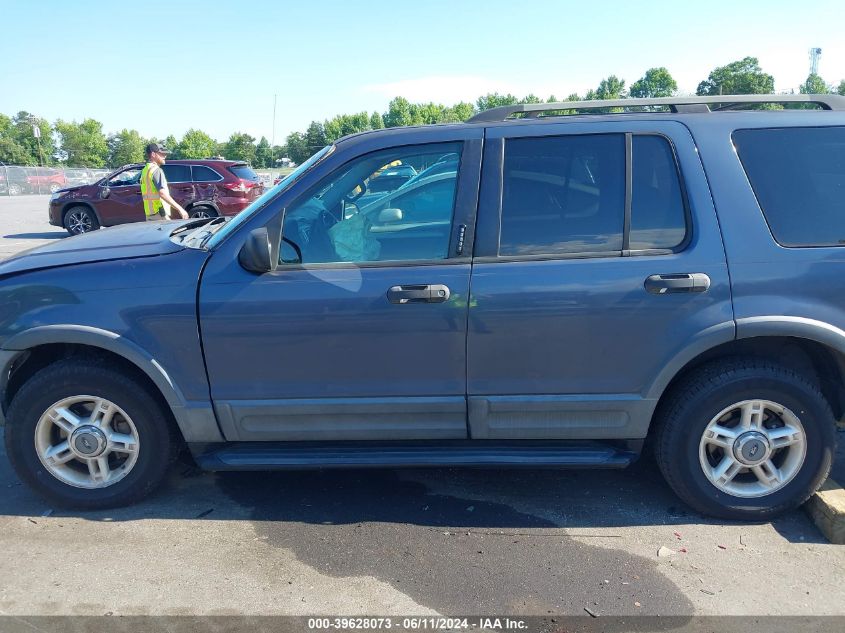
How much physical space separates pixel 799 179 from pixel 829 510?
Answer: 161 centimetres

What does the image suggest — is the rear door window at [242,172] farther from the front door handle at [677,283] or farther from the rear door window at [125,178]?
the front door handle at [677,283]

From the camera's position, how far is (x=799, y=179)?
318 cm

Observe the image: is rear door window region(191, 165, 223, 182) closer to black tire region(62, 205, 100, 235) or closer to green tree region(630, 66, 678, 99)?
black tire region(62, 205, 100, 235)

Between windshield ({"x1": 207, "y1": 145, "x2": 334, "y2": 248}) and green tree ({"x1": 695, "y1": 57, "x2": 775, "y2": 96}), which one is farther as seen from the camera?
green tree ({"x1": 695, "y1": 57, "x2": 775, "y2": 96})

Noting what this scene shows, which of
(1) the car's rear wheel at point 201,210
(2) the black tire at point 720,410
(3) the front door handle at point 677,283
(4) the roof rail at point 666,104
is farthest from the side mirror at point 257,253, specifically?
(1) the car's rear wheel at point 201,210

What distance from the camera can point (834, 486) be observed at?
3.46 meters

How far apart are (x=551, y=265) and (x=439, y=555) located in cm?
146

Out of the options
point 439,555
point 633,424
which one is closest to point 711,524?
point 633,424

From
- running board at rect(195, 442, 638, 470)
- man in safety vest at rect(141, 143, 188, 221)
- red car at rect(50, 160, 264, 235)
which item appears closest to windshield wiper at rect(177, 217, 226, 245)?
running board at rect(195, 442, 638, 470)

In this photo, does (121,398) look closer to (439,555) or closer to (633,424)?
(439,555)

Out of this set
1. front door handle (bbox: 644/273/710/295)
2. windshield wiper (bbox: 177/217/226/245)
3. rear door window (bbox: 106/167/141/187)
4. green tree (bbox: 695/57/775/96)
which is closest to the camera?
front door handle (bbox: 644/273/710/295)

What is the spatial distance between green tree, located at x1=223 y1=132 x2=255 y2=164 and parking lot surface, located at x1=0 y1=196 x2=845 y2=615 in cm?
8938

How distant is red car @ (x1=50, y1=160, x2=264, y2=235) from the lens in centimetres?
1450

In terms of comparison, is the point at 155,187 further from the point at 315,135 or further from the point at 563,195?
the point at 315,135
